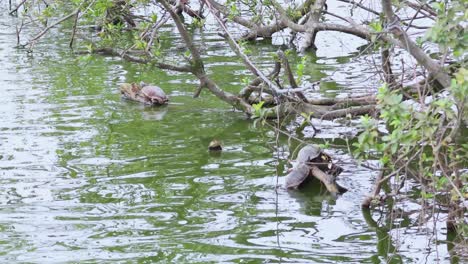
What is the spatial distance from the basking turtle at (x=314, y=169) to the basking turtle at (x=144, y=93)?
3970mm

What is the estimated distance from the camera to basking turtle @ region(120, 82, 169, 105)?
12.7 metres

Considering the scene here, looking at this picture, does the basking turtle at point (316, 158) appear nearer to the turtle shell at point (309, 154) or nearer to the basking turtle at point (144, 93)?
Result: the turtle shell at point (309, 154)

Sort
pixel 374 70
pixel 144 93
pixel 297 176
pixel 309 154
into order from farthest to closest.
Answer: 1. pixel 374 70
2. pixel 144 93
3. pixel 309 154
4. pixel 297 176

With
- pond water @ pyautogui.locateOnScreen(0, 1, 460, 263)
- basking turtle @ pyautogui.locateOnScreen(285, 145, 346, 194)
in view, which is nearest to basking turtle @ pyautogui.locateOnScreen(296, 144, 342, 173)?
basking turtle @ pyautogui.locateOnScreen(285, 145, 346, 194)

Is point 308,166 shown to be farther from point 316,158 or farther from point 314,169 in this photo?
point 316,158

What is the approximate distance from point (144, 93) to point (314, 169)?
4.42 meters

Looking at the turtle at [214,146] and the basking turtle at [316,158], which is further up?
the basking turtle at [316,158]

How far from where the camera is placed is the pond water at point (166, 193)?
741 centimetres

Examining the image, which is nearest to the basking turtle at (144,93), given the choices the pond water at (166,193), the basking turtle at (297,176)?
the pond water at (166,193)

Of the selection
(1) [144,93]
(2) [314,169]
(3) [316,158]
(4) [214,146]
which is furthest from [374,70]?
(2) [314,169]

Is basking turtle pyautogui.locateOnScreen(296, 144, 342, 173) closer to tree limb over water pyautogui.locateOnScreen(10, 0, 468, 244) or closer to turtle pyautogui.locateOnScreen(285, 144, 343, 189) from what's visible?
turtle pyautogui.locateOnScreen(285, 144, 343, 189)

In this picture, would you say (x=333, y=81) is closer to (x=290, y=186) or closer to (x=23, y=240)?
(x=290, y=186)

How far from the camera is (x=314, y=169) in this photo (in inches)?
351

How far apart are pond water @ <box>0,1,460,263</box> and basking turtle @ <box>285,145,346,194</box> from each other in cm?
12
